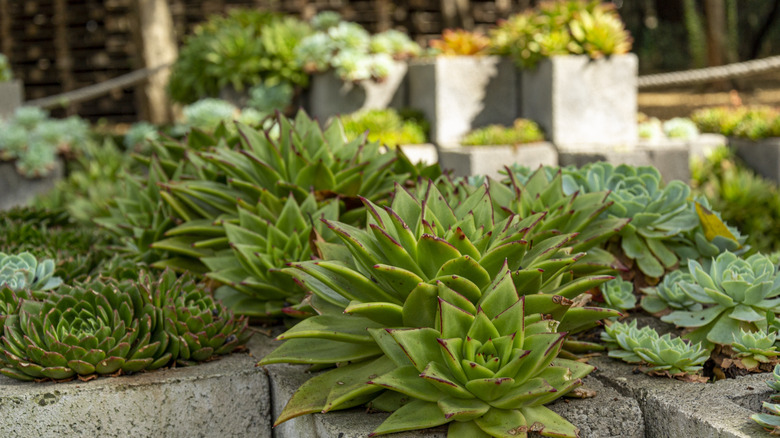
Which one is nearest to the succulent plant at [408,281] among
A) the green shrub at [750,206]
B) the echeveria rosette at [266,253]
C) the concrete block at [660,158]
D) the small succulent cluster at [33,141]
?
the echeveria rosette at [266,253]

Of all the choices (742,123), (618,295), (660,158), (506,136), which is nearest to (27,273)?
(618,295)

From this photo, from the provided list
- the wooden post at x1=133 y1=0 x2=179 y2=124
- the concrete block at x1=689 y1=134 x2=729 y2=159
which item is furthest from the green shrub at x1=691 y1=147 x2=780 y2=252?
the wooden post at x1=133 y1=0 x2=179 y2=124

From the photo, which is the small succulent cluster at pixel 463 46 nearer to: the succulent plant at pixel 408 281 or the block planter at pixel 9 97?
the block planter at pixel 9 97

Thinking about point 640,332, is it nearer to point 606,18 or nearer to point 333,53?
point 606,18

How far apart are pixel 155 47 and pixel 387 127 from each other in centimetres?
389

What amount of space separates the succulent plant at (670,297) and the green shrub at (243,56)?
4.55m

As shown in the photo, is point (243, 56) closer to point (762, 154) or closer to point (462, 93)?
point (462, 93)

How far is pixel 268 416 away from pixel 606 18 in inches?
178

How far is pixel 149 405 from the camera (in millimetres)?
1685

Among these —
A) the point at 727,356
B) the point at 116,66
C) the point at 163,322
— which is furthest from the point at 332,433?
the point at 116,66

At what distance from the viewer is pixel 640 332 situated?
5.55 feet

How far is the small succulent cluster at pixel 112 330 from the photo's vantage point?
1.68 m

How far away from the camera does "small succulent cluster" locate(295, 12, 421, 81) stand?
18.7 ft

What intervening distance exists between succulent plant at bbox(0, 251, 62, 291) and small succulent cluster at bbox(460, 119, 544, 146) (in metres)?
3.50
